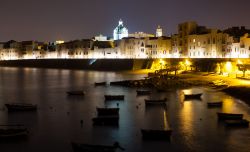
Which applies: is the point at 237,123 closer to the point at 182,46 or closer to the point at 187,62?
the point at 187,62

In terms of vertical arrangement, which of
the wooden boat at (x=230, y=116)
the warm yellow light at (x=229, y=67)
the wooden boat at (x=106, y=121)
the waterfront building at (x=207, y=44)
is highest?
the waterfront building at (x=207, y=44)

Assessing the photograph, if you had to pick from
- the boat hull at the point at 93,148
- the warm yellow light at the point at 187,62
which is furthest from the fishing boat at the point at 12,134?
the warm yellow light at the point at 187,62

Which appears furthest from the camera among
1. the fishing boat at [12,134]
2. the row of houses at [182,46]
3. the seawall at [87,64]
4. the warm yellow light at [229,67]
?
the seawall at [87,64]

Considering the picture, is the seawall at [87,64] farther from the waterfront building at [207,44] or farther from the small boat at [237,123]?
the small boat at [237,123]

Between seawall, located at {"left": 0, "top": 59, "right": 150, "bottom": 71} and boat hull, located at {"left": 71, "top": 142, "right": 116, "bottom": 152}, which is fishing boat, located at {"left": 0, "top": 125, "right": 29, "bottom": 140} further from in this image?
seawall, located at {"left": 0, "top": 59, "right": 150, "bottom": 71}

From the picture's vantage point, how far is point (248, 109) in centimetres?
4347

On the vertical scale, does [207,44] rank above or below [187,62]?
above

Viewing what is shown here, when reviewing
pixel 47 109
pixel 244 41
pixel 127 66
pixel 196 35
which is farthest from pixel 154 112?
pixel 127 66

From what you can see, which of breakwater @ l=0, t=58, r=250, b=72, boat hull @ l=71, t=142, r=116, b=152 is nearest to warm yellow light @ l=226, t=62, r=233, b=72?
breakwater @ l=0, t=58, r=250, b=72

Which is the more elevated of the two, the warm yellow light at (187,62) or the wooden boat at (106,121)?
the warm yellow light at (187,62)

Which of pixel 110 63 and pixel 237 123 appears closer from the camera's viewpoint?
pixel 237 123

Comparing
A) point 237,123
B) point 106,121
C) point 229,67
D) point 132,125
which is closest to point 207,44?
point 229,67

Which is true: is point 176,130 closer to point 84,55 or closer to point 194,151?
point 194,151

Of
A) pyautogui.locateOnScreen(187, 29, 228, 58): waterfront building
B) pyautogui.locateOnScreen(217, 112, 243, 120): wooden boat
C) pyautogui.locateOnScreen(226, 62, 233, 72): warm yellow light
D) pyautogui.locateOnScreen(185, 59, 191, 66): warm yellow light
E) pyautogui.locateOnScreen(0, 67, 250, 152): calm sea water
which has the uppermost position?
pyautogui.locateOnScreen(187, 29, 228, 58): waterfront building
